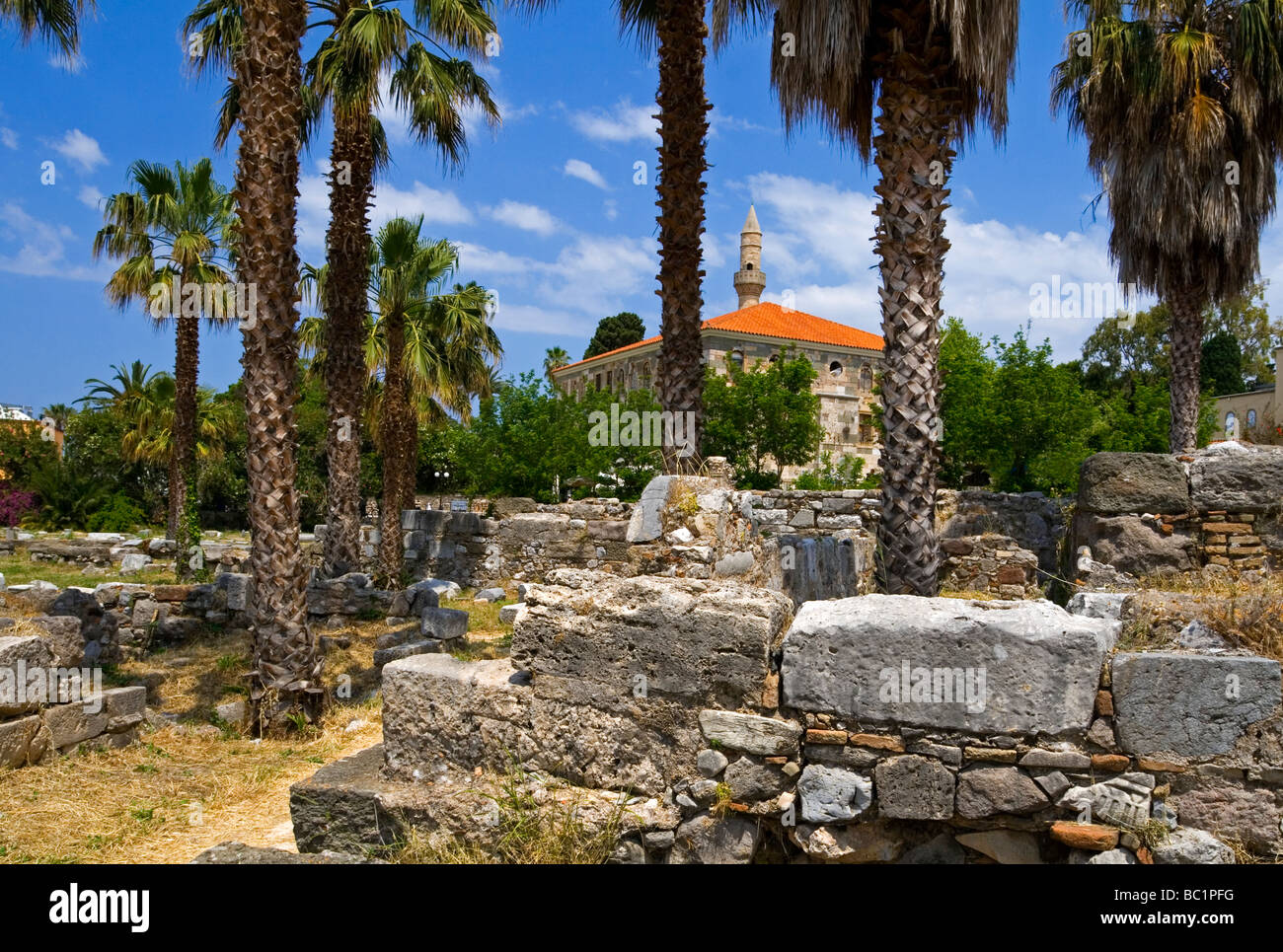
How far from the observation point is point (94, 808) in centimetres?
512

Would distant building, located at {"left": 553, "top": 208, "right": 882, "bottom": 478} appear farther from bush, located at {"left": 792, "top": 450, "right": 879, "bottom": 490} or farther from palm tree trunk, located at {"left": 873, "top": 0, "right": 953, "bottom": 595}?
palm tree trunk, located at {"left": 873, "top": 0, "right": 953, "bottom": 595}

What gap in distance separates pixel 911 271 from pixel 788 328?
38.2 meters

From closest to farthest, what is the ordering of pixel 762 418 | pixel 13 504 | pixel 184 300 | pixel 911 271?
pixel 911 271 → pixel 184 300 → pixel 762 418 → pixel 13 504

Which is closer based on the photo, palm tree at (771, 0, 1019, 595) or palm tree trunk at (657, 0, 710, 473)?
palm tree at (771, 0, 1019, 595)

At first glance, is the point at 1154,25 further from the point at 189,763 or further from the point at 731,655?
the point at 189,763

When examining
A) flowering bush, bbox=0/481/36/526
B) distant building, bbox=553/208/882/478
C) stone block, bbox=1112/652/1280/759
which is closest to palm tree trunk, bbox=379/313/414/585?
stone block, bbox=1112/652/1280/759

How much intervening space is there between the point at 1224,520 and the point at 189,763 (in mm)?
8386

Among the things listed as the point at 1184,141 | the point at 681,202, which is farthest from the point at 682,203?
the point at 1184,141

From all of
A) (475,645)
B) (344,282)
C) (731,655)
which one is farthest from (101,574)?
(731,655)

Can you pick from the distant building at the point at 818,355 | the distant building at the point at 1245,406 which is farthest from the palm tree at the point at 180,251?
the distant building at the point at 1245,406

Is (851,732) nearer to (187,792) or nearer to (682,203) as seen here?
(187,792)

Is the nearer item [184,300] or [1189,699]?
[1189,699]

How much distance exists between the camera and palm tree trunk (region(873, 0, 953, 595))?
701cm

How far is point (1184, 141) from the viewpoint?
12.3 metres
